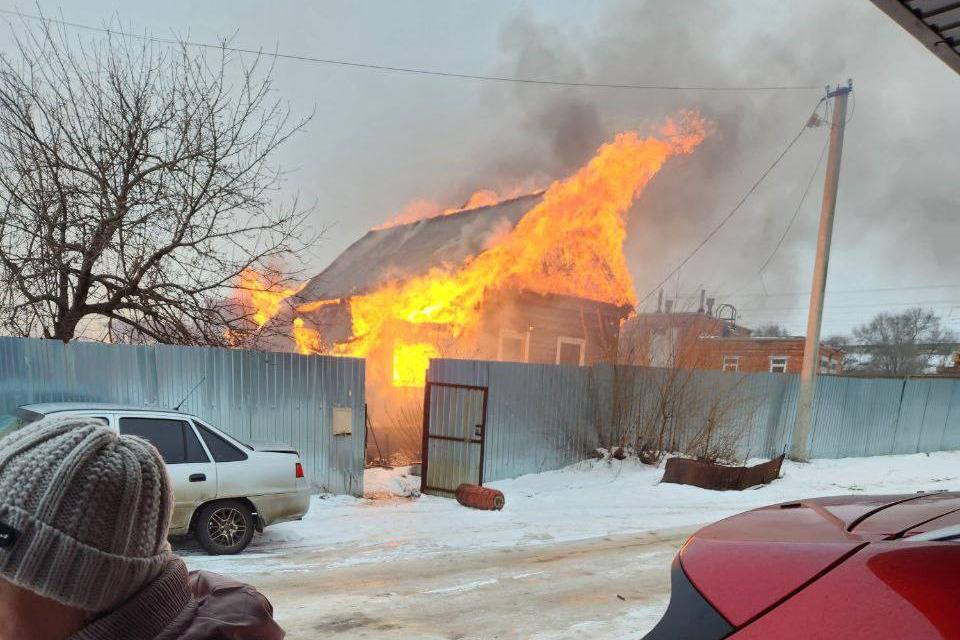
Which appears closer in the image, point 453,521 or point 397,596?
point 397,596

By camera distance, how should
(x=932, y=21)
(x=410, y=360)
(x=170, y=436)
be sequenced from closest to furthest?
(x=932, y=21)
(x=170, y=436)
(x=410, y=360)

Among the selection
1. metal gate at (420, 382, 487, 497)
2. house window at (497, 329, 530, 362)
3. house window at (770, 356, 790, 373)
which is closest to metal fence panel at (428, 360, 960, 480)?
metal gate at (420, 382, 487, 497)

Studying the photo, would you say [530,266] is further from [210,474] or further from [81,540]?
[81,540]

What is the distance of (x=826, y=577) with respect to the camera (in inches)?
49.9

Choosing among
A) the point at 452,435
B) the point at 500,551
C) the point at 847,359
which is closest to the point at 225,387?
the point at 452,435

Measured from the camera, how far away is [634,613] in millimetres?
4355

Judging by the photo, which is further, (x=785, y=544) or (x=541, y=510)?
(x=541, y=510)

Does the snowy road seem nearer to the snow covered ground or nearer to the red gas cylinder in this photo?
the snow covered ground

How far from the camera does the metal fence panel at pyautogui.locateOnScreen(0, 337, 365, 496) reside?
6.84m

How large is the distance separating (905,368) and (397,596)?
46.2m

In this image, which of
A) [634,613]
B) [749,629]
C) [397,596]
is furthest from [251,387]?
[749,629]

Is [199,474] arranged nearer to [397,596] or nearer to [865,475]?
[397,596]

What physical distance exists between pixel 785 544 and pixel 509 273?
15.6 meters

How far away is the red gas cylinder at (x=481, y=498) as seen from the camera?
8445mm
